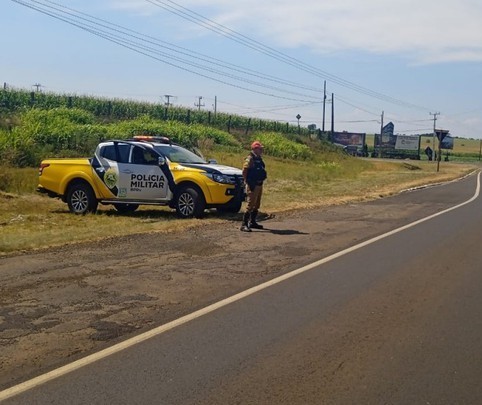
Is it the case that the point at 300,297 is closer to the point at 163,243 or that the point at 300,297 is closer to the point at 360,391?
the point at 360,391

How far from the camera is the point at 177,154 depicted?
700 inches

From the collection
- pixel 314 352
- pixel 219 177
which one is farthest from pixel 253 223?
pixel 314 352

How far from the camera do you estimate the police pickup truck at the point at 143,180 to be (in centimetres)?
1675

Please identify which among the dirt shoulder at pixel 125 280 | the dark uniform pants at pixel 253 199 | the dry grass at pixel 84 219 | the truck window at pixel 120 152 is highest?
the truck window at pixel 120 152

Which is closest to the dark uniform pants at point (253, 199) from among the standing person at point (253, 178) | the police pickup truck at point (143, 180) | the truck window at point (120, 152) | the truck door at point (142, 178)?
the standing person at point (253, 178)

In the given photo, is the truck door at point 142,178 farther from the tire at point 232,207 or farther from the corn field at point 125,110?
the corn field at point 125,110

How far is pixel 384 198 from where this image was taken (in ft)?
86.5

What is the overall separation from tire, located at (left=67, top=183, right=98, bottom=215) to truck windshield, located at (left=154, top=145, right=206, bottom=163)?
75.5 inches

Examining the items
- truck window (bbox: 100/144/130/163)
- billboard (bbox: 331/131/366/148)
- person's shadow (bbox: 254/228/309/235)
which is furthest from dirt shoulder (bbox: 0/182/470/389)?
billboard (bbox: 331/131/366/148)

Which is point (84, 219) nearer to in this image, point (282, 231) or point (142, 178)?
point (142, 178)

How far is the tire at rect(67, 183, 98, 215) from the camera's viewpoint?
17547 millimetres

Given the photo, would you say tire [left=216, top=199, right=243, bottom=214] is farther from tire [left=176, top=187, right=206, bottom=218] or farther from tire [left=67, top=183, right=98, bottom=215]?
tire [left=67, top=183, right=98, bottom=215]

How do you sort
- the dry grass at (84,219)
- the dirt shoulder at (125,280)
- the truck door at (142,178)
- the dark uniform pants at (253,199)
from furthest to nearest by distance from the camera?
the truck door at (142,178) < the dark uniform pants at (253,199) < the dry grass at (84,219) < the dirt shoulder at (125,280)

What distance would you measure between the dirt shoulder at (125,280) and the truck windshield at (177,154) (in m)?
2.47
